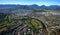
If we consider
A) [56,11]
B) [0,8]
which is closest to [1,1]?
[0,8]

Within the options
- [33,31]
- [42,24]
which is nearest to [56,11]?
[42,24]

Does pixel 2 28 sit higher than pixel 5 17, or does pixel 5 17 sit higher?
pixel 5 17

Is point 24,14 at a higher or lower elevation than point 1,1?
lower

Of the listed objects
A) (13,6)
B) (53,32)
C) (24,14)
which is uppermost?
(13,6)

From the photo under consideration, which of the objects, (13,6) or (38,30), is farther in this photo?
(13,6)

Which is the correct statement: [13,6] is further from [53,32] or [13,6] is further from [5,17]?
[53,32]

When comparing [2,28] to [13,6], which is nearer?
[2,28]

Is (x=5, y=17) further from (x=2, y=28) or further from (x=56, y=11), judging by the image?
(x=56, y=11)

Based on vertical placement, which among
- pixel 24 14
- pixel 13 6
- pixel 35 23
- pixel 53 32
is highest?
pixel 13 6
